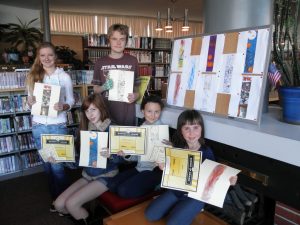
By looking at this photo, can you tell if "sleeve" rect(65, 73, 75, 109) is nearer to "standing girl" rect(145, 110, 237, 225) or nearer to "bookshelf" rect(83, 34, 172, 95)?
"standing girl" rect(145, 110, 237, 225)

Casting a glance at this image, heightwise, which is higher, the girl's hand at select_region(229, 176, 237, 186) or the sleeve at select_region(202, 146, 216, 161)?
the sleeve at select_region(202, 146, 216, 161)

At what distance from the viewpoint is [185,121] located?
4.47ft

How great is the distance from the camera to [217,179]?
116 cm

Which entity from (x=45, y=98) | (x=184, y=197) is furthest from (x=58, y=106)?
(x=184, y=197)

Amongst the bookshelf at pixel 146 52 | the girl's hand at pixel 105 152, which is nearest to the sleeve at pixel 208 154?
the girl's hand at pixel 105 152

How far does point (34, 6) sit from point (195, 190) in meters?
7.05

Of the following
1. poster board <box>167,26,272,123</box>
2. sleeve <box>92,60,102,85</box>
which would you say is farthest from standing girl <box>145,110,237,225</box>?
sleeve <box>92,60,102,85</box>

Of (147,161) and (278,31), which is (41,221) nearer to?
(147,161)

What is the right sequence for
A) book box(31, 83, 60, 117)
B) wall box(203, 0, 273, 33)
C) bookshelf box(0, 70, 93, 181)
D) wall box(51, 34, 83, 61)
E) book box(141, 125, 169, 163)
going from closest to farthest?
book box(141, 125, 169, 163) < wall box(203, 0, 273, 33) < book box(31, 83, 60, 117) < bookshelf box(0, 70, 93, 181) < wall box(51, 34, 83, 61)

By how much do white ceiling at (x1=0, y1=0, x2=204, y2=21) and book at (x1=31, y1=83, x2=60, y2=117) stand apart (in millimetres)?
4988

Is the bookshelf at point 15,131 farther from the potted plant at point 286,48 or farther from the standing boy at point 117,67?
the potted plant at point 286,48

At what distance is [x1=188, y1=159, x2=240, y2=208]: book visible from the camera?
1139mm

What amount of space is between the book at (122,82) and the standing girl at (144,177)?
0.51 ft

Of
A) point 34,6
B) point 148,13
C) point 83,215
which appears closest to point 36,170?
point 83,215
